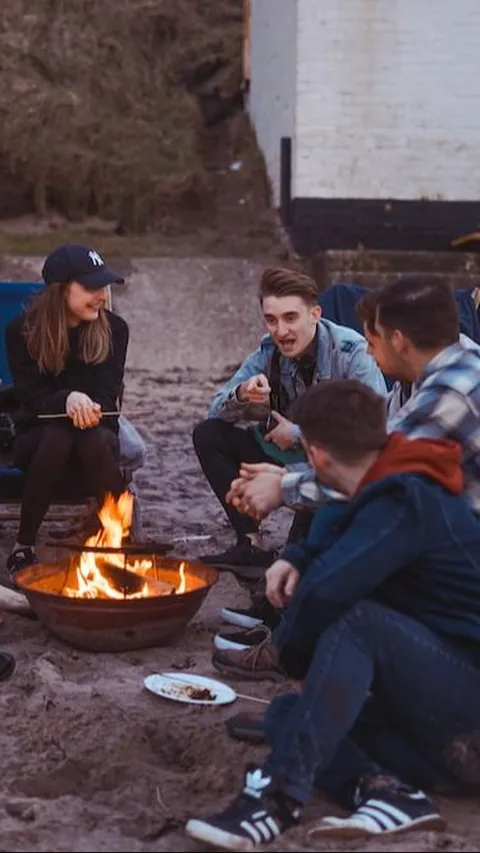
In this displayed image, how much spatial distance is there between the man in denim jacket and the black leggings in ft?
1.58

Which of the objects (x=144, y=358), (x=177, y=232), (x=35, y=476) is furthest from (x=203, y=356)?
(x=35, y=476)

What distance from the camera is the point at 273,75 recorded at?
46.7 feet

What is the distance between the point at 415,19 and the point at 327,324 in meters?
8.30

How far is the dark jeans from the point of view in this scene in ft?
18.6

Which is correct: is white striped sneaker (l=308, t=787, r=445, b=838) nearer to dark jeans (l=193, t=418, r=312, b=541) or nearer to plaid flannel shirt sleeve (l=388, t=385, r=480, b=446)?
plaid flannel shirt sleeve (l=388, t=385, r=480, b=446)

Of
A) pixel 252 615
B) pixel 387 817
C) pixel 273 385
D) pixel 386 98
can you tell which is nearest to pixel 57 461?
pixel 273 385

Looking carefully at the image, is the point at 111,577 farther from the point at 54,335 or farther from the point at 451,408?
the point at 451,408

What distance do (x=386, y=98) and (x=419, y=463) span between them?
33.9 feet

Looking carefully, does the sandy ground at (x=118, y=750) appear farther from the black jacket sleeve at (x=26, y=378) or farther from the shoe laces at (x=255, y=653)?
the black jacket sleeve at (x=26, y=378)

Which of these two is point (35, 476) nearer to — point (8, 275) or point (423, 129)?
point (8, 275)

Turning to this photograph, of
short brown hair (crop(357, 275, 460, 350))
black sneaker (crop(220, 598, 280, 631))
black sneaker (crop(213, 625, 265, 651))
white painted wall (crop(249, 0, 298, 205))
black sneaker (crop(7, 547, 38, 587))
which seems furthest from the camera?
white painted wall (crop(249, 0, 298, 205))

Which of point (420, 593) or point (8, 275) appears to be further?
point (8, 275)

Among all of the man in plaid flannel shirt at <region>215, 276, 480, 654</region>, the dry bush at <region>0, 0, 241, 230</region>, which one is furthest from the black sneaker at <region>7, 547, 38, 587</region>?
the dry bush at <region>0, 0, 241, 230</region>

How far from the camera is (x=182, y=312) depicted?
12531 millimetres
